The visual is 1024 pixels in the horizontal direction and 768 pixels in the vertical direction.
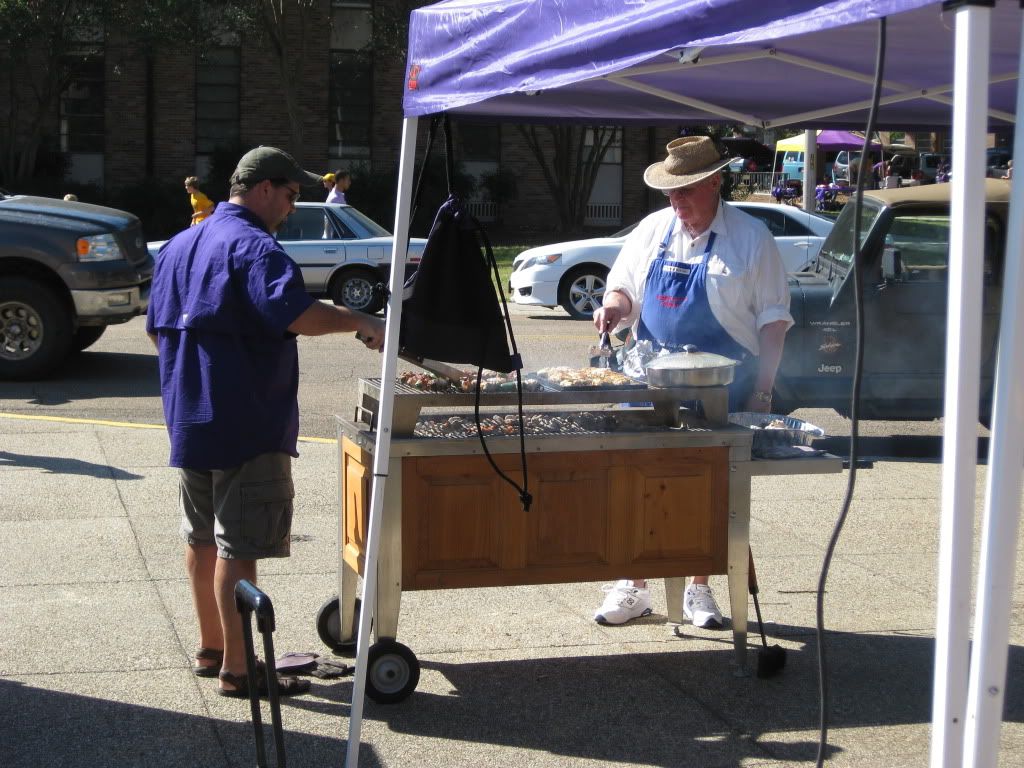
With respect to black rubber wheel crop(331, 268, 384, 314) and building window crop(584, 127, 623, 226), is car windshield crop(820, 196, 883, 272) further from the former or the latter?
building window crop(584, 127, 623, 226)

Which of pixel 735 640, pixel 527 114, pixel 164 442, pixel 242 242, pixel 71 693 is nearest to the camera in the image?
pixel 242 242

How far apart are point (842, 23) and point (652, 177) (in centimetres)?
267

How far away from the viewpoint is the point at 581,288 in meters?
16.5

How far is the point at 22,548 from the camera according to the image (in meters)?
6.43

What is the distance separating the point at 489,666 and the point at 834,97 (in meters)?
3.00

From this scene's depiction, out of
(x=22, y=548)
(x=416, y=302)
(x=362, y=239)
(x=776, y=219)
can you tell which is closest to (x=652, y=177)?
(x=416, y=302)

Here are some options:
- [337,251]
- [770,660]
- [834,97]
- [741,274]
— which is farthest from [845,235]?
[337,251]

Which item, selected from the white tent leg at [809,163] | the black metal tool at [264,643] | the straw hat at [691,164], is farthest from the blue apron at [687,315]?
the white tent leg at [809,163]

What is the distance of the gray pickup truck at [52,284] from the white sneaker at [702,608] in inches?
286

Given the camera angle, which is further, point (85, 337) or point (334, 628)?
point (85, 337)

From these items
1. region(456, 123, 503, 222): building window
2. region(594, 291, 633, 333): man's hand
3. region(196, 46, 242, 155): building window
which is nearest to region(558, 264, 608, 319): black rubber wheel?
region(594, 291, 633, 333): man's hand

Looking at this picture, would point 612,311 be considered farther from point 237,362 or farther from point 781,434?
point 237,362

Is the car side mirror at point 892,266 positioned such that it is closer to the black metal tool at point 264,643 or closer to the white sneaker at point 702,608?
the white sneaker at point 702,608

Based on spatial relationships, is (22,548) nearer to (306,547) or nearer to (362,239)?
(306,547)
